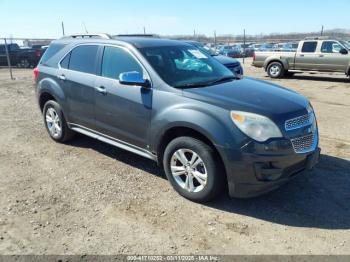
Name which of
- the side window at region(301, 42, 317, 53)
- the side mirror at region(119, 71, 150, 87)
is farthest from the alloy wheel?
the side window at region(301, 42, 317, 53)

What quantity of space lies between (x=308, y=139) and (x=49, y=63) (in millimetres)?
4345

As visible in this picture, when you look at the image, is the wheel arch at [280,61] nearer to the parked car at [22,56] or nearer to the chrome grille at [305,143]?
the chrome grille at [305,143]

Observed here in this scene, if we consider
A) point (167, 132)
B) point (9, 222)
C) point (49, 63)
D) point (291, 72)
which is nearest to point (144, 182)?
point (167, 132)

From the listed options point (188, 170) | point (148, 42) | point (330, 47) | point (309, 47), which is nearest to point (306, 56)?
point (309, 47)

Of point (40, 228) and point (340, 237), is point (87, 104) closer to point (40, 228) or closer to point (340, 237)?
point (40, 228)

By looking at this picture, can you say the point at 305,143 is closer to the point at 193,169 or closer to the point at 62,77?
the point at 193,169

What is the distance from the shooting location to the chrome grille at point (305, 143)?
3.78 metres

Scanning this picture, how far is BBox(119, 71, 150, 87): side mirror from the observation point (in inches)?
171

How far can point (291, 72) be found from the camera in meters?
16.1

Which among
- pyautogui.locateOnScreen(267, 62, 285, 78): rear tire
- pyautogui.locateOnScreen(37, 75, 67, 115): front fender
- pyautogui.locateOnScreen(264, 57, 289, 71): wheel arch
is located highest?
pyautogui.locateOnScreen(37, 75, 67, 115): front fender

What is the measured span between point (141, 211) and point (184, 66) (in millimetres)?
1970

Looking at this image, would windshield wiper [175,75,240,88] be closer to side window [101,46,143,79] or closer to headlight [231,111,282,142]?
side window [101,46,143,79]

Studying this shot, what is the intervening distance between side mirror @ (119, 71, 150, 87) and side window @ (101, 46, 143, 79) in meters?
0.18

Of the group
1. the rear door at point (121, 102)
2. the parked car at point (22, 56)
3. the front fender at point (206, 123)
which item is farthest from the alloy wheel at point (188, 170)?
the parked car at point (22, 56)
